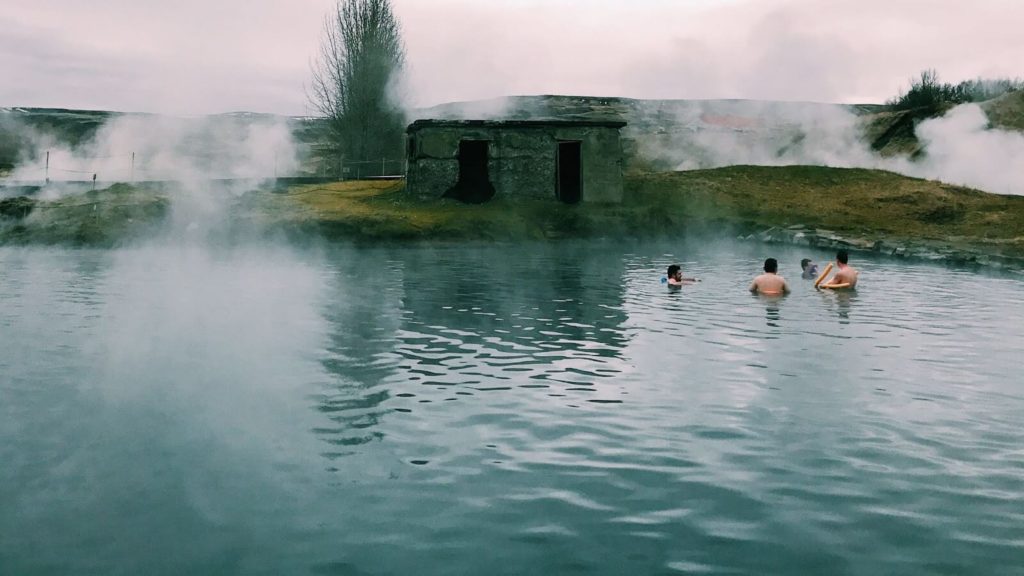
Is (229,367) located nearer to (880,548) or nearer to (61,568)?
(61,568)

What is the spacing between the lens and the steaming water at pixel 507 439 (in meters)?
6.32

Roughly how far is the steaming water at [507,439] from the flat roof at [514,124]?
878 inches

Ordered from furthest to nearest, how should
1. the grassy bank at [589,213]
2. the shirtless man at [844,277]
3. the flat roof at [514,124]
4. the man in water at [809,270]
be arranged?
the flat roof at [514,124] < the grassy bank at [589,213] < the man in water at [809,270] < the shirtless man at [844,277]

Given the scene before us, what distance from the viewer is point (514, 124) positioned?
41562 millimetres

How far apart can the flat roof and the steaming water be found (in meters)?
22.3

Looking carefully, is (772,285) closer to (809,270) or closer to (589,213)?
(809,270)

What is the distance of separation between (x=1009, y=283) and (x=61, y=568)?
25.2 meters

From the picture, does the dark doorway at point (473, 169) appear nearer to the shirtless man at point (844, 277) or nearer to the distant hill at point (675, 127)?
the distant hill at point (675, 127)

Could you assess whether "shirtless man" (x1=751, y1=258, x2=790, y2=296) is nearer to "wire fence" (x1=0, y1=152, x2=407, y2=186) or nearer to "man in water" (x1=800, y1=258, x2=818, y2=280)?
"man in water" (x1=800, y1=258, x2=818, y2=280)

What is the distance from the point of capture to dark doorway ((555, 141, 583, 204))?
143ft

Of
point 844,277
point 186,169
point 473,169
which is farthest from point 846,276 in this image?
point 186,169

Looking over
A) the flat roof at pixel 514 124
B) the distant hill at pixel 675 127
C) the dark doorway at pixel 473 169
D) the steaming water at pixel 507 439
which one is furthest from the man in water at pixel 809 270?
the distant hill at pixel 675 127

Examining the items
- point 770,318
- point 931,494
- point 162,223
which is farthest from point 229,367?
point 162,223

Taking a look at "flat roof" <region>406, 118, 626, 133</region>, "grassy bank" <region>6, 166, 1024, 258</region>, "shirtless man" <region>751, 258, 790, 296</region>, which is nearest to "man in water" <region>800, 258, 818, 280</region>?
"shirtless man" <region>751, 258, 790, 296</region>
